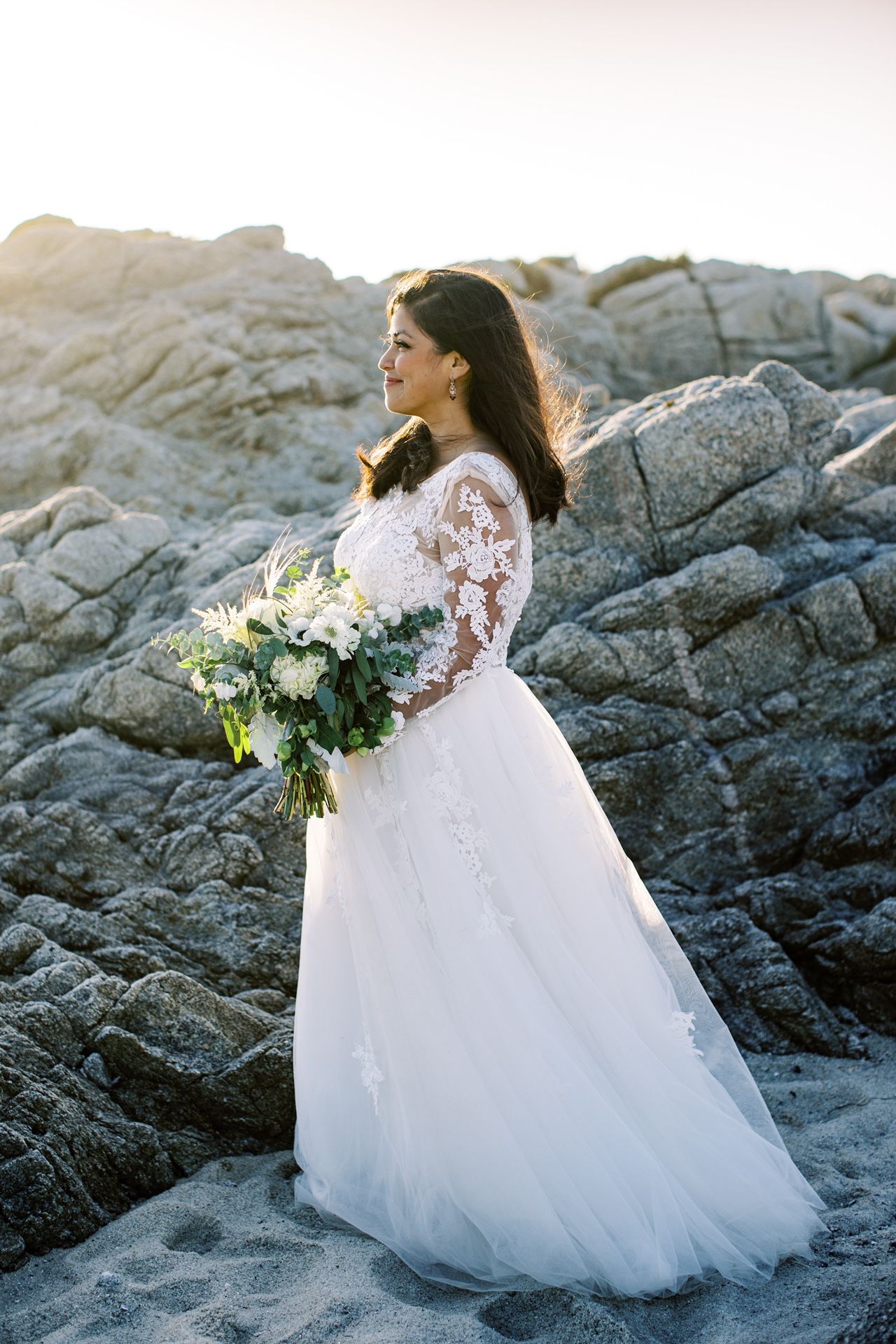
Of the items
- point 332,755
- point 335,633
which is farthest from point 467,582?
point 332,755

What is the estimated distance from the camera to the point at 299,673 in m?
3.92

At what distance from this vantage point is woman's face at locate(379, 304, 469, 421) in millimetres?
4500

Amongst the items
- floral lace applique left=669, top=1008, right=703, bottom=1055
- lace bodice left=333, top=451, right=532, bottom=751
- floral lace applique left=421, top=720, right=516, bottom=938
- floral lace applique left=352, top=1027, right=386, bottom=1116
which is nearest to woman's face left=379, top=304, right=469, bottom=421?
lace bodice left=333, top=451, right=532, bottom=751

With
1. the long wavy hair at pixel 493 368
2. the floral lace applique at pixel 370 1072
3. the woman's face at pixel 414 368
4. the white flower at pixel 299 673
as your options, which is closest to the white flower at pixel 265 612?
the white flower at pixel 299 673

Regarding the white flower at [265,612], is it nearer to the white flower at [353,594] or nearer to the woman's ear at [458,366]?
the white flower at [353,594]

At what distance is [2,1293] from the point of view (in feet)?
12.3

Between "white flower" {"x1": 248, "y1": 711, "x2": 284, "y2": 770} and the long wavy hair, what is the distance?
122cm

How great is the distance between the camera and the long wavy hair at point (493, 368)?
14.7ft

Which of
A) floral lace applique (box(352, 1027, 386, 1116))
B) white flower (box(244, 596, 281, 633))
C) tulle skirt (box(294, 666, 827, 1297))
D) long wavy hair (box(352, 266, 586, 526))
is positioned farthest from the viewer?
long wavy hair (box(352, 266, 586, 526))

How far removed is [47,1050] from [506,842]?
2430mm

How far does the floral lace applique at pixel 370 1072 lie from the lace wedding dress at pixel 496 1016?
1 centimetres

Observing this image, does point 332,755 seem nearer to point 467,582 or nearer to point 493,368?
point 467,582

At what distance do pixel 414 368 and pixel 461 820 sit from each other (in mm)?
1935

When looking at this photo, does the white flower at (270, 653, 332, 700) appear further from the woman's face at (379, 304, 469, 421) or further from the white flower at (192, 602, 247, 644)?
the woman's face at (379, 304, 469, 421)
